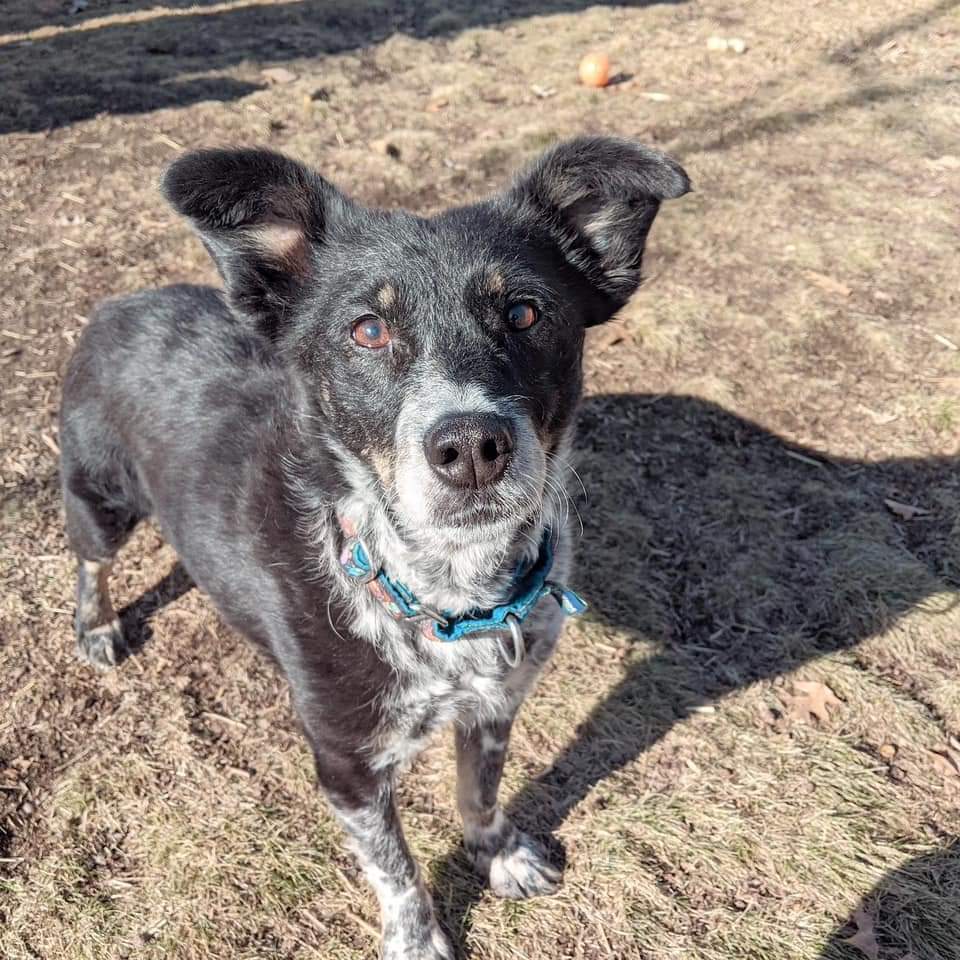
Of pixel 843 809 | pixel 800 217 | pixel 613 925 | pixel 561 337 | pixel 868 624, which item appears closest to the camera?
pixel 561 337

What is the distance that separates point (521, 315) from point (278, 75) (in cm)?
770

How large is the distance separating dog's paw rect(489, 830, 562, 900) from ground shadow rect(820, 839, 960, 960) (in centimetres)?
96

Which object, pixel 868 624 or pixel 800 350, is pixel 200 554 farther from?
pixel 800 350

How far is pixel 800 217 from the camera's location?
262 inches

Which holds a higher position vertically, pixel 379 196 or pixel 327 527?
pixel 327 527

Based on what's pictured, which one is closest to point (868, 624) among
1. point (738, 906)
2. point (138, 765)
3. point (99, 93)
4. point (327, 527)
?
point (738, 906)

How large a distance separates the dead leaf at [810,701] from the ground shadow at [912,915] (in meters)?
0.66

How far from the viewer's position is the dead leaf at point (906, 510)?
442cm

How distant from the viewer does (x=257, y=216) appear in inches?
102

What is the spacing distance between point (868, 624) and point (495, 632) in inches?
83.9

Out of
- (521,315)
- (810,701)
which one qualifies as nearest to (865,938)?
(810,701)

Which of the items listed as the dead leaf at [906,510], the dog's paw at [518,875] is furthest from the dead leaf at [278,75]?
the dog's paw at [518,875]

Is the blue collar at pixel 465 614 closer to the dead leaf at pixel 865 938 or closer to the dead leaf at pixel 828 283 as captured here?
the dead leaf at pixel 865 938

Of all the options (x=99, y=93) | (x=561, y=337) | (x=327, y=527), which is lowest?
(x=99, y=93)
